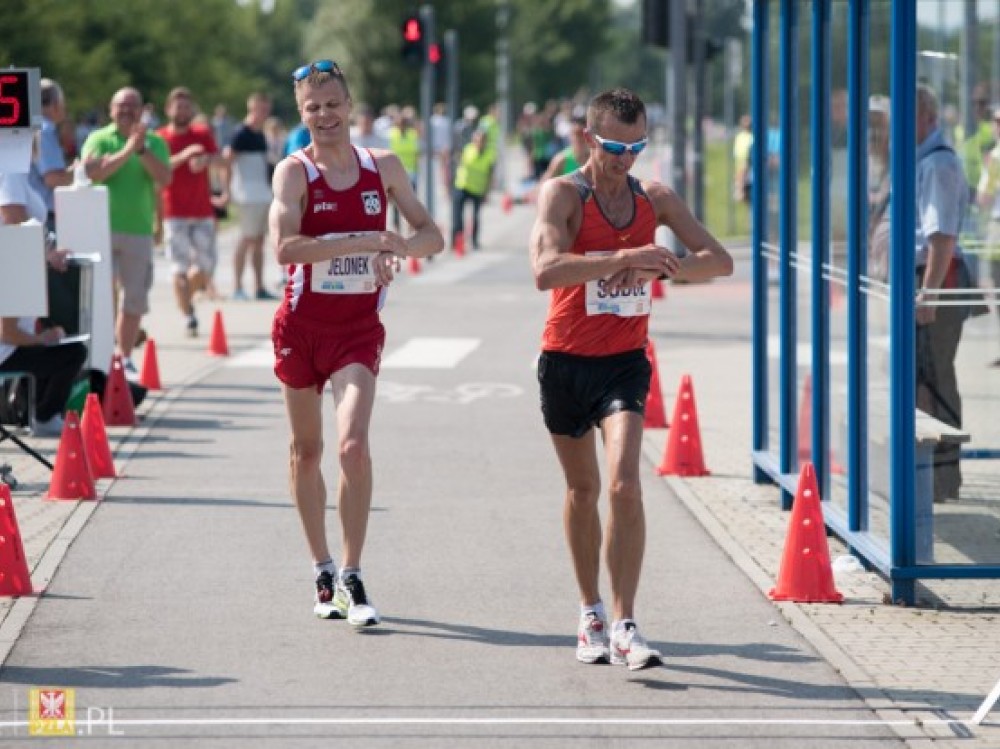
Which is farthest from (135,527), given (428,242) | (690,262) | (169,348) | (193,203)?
(193,203)

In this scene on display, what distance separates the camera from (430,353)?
18578mm

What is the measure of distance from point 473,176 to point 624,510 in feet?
78.0

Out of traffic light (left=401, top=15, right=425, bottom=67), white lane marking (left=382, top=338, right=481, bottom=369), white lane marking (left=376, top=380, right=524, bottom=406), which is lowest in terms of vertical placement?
white lane marking (left=376, top=380, right=524, bottom=406)

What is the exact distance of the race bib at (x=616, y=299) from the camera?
24.6ft

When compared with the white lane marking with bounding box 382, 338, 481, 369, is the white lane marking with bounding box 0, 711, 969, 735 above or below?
below

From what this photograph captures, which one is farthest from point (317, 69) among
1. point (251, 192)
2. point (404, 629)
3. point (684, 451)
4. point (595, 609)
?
point (251, 192)

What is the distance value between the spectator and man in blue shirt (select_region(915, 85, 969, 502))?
1338 cm

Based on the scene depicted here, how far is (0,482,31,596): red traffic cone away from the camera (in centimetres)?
860

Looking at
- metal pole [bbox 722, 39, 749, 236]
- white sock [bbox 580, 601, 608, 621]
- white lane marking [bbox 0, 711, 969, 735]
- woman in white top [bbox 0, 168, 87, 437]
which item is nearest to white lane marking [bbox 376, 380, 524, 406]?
woman in white top [bbox 0, 168, 87, 437]

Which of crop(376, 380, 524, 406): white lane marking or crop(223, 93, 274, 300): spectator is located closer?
crop(376, 380, 524, 406): white lane marking

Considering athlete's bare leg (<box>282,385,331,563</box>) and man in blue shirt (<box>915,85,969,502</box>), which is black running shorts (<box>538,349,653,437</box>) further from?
man in blue shirt (<box>915,85,969,502</box>)

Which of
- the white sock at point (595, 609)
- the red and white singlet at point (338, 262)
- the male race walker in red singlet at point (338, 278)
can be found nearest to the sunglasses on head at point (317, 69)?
the male race walker in red singlet at point (338, 278)

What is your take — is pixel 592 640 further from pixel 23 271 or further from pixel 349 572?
pixel 23 271

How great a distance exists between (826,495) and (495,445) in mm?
3583
